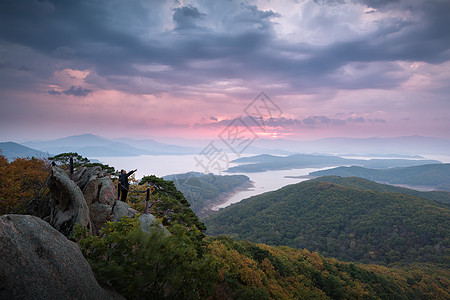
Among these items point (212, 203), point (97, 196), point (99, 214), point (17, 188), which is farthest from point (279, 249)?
point (212, 203)

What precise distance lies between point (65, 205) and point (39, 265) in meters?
6.60

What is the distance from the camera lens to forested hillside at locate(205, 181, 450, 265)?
83562 millimetres

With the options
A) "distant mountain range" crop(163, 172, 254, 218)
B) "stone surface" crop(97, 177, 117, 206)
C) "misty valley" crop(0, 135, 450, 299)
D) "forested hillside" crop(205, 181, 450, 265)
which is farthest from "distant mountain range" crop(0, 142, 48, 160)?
"forested hillside" crop(205, 181, 450, 265)

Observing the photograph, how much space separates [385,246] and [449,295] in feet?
136

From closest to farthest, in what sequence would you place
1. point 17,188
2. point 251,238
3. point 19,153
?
point 17,188, point 19,153, point 251,238

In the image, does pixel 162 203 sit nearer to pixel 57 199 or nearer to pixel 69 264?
pixel 57 199

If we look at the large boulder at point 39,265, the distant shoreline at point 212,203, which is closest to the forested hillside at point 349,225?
the distant shoreline at point 212,203

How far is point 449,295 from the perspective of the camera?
4741 centimetres

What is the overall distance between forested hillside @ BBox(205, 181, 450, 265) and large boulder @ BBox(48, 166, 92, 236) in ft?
277

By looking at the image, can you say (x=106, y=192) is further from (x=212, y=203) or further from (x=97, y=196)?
(x=212, y=203)

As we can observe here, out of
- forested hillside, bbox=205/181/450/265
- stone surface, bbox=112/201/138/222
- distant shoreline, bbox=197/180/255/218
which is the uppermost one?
stone surface, bbox=112/201/138/222

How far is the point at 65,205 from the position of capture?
11125mm

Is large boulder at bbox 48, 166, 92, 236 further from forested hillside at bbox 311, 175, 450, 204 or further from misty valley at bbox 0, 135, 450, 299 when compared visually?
forested hillside at bbox 311, 175, 450, 204

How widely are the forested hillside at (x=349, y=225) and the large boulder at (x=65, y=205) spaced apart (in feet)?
277
